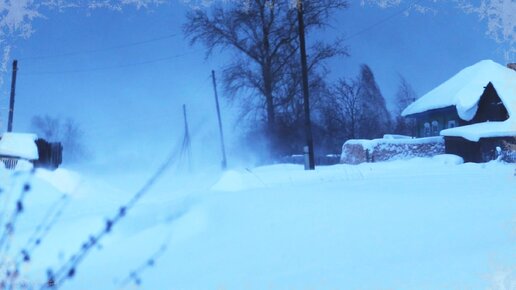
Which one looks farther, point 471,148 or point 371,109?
point 471,148

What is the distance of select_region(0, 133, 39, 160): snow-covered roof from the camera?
2.35m

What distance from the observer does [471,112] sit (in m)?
11.5

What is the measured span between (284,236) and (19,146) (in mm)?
Answer: 1581

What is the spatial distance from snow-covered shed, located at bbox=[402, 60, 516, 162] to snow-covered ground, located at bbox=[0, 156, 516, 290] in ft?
13.7

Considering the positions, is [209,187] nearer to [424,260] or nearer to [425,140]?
[424,260]

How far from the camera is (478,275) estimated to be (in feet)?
4.49

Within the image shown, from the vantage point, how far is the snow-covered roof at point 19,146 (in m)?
2.35

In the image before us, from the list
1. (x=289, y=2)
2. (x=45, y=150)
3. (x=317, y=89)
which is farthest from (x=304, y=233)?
(x=317, y=89)

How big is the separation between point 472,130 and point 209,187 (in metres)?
7.95

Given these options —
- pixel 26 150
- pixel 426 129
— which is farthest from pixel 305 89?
pixel 426 129

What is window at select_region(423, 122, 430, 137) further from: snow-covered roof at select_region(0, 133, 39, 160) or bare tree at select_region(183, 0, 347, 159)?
snow-covered roof at select_region(0, 133, 39, 160)

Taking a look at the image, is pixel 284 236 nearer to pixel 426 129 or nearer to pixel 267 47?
pixel 267 47

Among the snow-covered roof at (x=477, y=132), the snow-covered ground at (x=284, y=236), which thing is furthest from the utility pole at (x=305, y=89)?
the snow-covered roof at (x=477, y=132)

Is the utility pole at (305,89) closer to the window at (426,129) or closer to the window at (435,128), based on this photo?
the window at (435,128)
